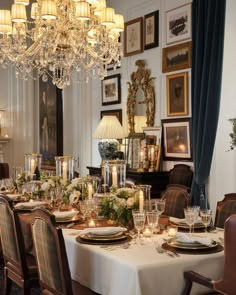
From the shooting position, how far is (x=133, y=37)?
6922 millimetres

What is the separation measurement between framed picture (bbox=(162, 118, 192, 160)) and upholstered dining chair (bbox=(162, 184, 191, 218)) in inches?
80.4

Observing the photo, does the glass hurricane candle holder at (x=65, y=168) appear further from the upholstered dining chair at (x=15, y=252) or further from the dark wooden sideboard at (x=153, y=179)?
the dark wooden sideboard at (x=153, y=179)

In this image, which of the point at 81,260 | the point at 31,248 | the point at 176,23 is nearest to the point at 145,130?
the point at 176,23

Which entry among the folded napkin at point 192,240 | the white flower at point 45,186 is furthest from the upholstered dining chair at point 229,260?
the white flower at point 45,186

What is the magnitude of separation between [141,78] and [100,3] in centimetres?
187

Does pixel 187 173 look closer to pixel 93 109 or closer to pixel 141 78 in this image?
pixel 141 78

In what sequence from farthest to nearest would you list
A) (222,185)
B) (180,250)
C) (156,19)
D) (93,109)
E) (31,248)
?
(93,109)
(156,19)
(222,185)
(31,248)
(180,250)

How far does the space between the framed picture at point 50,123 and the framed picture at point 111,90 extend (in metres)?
1.76

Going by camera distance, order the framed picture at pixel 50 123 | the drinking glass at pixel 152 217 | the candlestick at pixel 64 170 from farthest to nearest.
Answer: the framed picture at pixel 50 123 → the candlestick at pixel 64 170 → the drinking glass at pixel 152 217

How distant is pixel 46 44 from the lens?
5230mm

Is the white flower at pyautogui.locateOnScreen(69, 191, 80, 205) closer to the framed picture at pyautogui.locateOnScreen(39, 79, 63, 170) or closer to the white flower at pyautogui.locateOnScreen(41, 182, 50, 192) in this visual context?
the white flower at pyautogui.locateOnScreen(41, 182, 50, 192)

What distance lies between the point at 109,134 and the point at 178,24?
173 cm

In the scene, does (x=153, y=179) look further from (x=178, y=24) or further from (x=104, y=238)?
(x=104, y=238)

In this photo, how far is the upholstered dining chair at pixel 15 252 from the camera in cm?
309
